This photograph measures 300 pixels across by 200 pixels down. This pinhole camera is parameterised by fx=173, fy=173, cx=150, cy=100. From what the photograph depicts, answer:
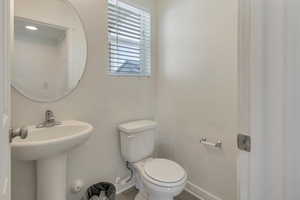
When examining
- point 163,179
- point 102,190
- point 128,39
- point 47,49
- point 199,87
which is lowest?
point 102,190

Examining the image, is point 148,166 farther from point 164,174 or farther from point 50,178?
point 50,178

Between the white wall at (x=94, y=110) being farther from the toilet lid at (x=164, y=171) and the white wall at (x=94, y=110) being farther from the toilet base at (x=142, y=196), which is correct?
the toilet lid at (x=164, y=171)

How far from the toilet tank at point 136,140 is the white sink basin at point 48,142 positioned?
1.63ft

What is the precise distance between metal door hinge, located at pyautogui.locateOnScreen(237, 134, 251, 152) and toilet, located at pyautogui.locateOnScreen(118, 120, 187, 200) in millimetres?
914

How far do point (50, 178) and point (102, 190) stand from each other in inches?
20.5

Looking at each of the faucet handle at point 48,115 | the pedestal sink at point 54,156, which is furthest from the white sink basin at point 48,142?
the faucet handle at point 48,115

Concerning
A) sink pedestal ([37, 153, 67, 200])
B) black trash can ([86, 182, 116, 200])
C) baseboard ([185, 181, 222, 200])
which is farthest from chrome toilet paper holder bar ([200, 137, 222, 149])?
sink pedestal ([37, 153, 67, 200])

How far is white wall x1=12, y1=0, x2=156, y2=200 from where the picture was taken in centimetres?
130

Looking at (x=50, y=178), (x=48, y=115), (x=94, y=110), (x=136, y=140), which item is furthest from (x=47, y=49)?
(x=136, y=140)

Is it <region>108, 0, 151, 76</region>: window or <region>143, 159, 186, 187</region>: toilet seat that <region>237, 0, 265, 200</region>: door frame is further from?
<region>108, 0, 151, 76</region>: window

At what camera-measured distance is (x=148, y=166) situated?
1.59 metres

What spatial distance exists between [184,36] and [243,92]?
1486mm

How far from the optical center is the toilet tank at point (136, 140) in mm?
1721

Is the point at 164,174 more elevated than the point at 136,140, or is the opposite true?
the point at 136,140
